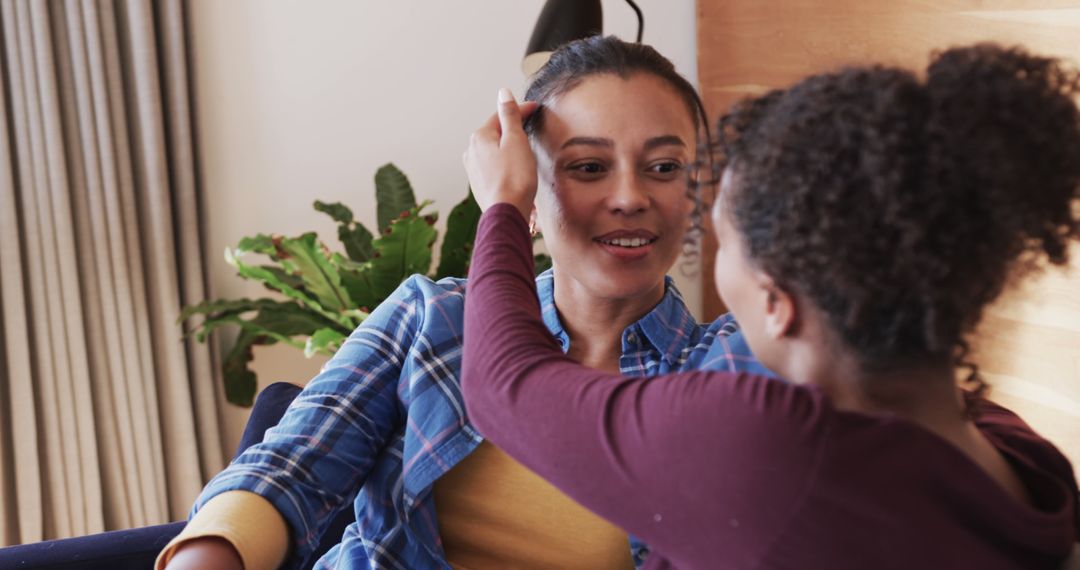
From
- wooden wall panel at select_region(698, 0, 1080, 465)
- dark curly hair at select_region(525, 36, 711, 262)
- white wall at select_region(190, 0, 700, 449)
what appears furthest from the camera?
white wall at select_region(190, 0, 700, 449)

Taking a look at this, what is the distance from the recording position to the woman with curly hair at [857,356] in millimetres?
615

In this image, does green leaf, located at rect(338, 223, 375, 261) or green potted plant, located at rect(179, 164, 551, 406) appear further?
green leaf, located at rect(338, 223, 375, 261)

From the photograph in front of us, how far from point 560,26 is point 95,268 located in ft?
4.56

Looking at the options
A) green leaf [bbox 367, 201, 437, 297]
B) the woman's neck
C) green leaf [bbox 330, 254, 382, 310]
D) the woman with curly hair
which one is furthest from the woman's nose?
green leaf [bbox 330, 254, 382, 310]

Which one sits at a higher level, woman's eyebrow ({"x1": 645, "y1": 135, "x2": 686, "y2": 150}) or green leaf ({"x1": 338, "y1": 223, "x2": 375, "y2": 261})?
woman's eyebrow ({"x1": 645, "y1": 135, "x2": 686, "y2": 150})

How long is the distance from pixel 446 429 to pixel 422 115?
2044mm

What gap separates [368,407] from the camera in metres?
1.19

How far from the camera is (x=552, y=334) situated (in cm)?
113

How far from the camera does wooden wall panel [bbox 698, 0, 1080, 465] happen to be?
1.68 metres

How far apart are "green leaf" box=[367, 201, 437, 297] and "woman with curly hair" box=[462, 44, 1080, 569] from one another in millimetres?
1726

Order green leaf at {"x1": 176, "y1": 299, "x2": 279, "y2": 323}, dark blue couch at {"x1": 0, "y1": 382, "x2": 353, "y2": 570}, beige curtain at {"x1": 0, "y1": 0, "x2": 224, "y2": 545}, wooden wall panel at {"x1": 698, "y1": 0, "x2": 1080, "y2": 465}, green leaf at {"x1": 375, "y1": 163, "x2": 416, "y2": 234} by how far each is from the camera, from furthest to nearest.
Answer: green leaf at {"x1": 375, "y1": 163, "x2": 416, "y2": 234} < green leaf at {"x1": 176, "y1": 299, "x2": 279, "y2": 323} < beige curtain at {"x1": 0, "y1": 0, "x2": 224, "y2": 545} < wooden wall panel at {"x1": 698, "y1": 0, "x2": 1080, "y2": 465} < dark blue couch at {"x1": 0, "y1": 382, "x2": 353, "y2": 570}

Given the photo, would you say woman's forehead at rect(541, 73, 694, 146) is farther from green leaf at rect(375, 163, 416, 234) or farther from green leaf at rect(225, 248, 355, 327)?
green leaf at rect(375, 163, 416, 234)

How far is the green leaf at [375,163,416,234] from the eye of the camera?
2740 millimetres

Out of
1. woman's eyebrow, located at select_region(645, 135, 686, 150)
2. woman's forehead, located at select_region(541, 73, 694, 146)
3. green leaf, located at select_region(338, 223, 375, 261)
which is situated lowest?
green leaf, located at select_region(338, 223, 375, 261)
